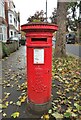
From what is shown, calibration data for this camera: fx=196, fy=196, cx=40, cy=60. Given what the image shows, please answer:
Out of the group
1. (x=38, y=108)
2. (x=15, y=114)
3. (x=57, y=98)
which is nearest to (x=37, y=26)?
(x=38, y=108)

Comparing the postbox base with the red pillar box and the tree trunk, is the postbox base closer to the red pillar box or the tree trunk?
the red pillar box

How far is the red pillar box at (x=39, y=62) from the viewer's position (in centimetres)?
Answer: 365

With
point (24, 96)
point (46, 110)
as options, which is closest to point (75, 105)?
point (46, 110)

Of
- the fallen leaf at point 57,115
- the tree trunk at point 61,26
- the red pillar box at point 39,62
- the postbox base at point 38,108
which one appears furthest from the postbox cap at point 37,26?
the tree trunk at point 61,26

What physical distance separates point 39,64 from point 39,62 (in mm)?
39

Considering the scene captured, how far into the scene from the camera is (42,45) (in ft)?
12.1

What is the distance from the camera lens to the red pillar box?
12.0ft

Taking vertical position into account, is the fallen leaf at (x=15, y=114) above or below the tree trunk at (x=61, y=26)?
below

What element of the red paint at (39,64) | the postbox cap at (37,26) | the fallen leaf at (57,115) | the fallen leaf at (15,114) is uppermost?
the postbox cap at (37,26)

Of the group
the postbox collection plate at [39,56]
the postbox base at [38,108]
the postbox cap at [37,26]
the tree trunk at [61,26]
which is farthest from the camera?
the tree trunk at [61,26]

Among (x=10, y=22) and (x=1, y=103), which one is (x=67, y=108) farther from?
(x=10, y=22)

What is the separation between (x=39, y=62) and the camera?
3770 mm

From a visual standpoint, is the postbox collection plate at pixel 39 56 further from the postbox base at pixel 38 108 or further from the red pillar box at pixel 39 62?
the postbox base at pixel 38 108

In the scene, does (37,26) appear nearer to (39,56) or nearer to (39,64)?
(39,56)
